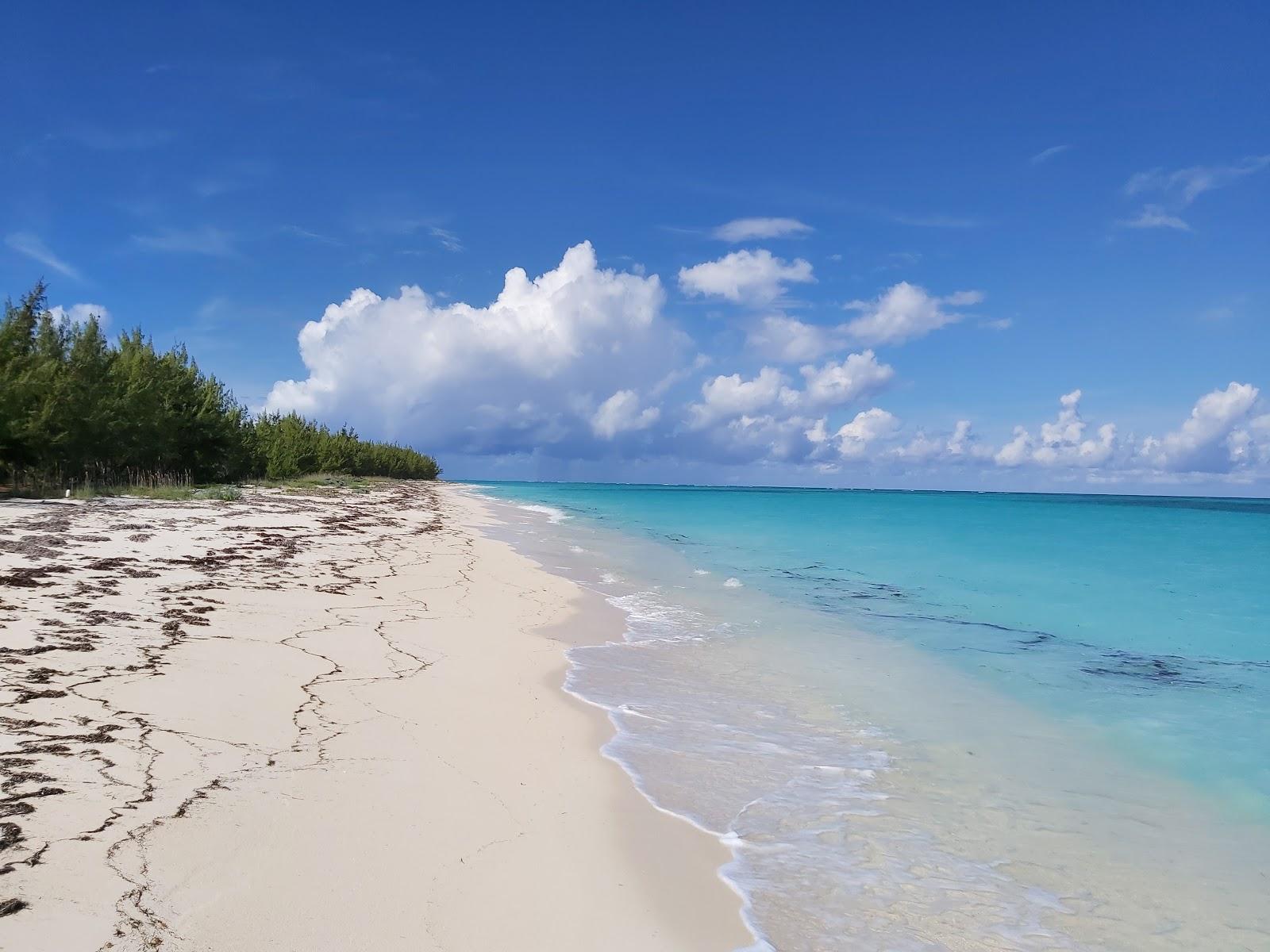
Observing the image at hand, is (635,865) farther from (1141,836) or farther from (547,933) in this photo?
(1141,836)

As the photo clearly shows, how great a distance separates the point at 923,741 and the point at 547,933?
437cm

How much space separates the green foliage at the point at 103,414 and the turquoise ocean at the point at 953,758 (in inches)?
716

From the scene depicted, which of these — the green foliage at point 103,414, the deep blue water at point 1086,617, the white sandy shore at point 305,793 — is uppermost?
the green foliage at point 103,414

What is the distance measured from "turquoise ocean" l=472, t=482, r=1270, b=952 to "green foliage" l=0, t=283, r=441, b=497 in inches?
716

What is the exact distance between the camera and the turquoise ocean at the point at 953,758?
142 inches

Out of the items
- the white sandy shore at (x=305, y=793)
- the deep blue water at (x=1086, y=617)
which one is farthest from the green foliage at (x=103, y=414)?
the deep blue water at (x=1086, y=617)

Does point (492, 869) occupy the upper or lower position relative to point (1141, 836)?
upper

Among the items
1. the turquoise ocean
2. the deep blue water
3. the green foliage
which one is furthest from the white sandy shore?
the green foliage

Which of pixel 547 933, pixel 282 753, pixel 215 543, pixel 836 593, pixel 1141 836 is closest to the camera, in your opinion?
pixel 547 933

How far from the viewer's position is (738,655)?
8836 mm

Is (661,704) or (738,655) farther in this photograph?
(738,655)

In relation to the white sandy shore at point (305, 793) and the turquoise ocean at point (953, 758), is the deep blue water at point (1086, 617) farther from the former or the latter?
the white sandy shore at point (305, 793)

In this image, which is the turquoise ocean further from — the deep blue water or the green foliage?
the green foliage

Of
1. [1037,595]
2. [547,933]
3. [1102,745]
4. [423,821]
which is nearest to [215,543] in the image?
[423,821]
